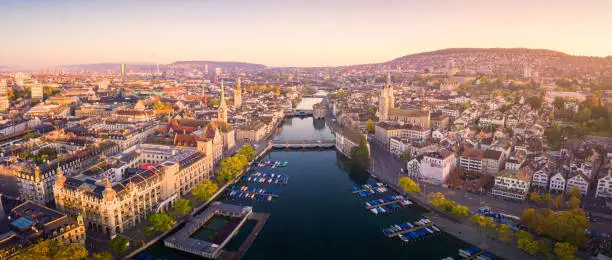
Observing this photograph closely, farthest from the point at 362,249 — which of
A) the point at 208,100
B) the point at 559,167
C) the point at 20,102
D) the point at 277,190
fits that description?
the point at 20,102

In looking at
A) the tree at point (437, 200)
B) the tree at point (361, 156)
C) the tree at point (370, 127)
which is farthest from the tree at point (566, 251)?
the tree at point (370, 127)

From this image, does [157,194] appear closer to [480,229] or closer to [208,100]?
[480,229]

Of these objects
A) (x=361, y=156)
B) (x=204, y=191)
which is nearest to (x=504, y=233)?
(x=361, y=156)

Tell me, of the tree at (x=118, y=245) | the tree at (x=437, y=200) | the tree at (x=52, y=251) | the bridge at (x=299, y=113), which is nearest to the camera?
the tree at (x=52, y=251)

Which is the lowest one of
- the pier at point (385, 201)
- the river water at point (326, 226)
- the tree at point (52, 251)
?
the river water at point (326, 226)

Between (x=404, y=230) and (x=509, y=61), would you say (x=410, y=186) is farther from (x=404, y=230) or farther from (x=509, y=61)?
(x=509, y=61)

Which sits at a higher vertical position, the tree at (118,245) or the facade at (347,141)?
the facade at (347,141)

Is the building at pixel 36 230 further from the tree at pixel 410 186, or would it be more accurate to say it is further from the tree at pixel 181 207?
the tree at pixel 410 186
